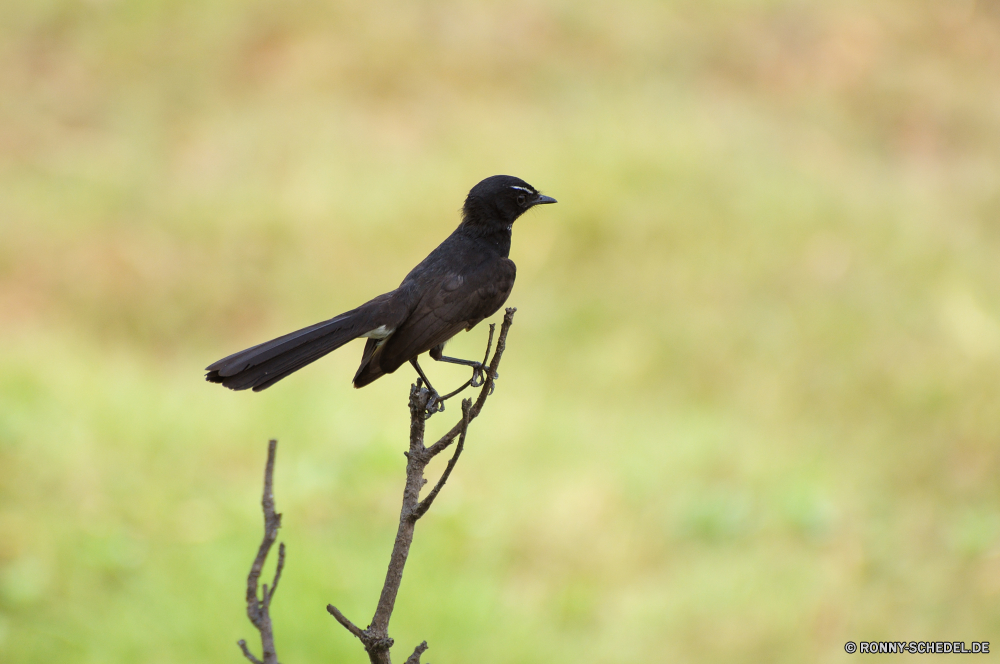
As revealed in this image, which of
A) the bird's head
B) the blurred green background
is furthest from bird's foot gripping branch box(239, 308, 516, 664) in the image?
the blurred green background

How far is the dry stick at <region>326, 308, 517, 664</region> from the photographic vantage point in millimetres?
1847

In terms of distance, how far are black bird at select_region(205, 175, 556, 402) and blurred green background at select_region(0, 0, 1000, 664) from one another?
241cm

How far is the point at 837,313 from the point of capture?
8.70m

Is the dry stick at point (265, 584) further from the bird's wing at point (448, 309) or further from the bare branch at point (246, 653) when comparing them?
the bird's wing at point (448, 309)

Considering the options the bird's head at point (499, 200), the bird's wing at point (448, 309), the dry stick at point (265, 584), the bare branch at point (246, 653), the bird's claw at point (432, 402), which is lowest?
the bare branch at point (246, 653)

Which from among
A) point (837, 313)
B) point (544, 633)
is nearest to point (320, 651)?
point (544, 633)

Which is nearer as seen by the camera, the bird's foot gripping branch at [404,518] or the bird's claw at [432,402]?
the bird's foot gripping branch at [404,518]

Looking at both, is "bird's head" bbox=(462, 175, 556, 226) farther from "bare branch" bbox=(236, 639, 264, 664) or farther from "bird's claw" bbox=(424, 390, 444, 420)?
"bare branch" bbox=(236, 639, 264, 664)

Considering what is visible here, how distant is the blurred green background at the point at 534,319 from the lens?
5.54m

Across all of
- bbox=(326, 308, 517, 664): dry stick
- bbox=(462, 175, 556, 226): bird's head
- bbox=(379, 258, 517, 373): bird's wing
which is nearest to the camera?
bbox=(326, 308, 517, 664): dry stick

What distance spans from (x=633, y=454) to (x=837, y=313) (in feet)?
10.4

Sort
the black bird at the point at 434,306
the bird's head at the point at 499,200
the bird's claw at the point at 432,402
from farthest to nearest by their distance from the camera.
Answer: the bird's head at the point at 499,200 → the black bird at the point at 434,306 → the bird's claw at the point at 432,402

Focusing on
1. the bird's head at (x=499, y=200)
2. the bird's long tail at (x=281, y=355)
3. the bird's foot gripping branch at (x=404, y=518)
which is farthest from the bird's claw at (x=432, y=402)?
the bird's head at (x=499, y=200)

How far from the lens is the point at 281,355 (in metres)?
2.41
